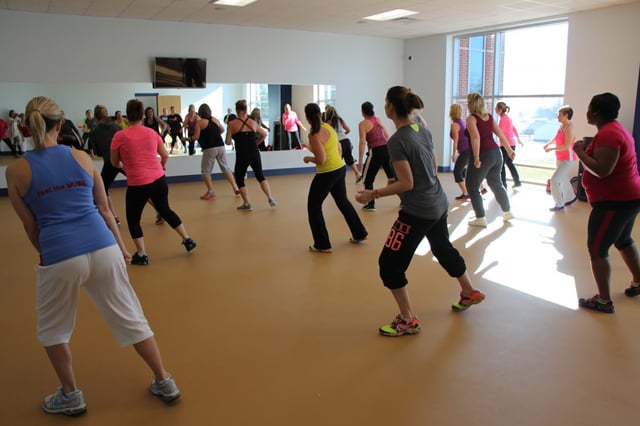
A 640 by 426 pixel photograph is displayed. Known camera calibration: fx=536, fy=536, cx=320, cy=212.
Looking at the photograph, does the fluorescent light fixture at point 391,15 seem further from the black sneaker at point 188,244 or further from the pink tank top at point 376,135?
the black sneaker at point 188,244

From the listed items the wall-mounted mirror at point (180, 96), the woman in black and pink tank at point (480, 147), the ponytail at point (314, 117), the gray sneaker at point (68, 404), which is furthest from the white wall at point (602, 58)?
the gray sneaker at point (68, 404)

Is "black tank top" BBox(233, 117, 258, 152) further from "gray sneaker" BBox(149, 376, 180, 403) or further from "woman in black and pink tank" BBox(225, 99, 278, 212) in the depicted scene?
"gray sneaker" BBox(149, 376, 180, 403)

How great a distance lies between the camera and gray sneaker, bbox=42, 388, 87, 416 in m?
2.56

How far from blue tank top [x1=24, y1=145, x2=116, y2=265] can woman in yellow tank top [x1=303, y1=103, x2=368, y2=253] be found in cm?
280

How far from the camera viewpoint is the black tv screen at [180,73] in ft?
32.2

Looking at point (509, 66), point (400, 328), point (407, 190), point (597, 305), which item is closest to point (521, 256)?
point (597, 305)

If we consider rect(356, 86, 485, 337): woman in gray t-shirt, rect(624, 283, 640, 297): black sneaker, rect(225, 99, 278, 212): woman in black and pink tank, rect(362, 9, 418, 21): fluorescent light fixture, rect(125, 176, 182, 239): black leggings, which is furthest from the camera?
rect(362, 9, 418, 21): fluorescent light fixture

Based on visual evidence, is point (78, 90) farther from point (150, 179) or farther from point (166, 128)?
point (150, 179)

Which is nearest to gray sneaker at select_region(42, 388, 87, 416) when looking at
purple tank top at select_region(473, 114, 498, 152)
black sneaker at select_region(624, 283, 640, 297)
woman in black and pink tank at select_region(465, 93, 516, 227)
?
black sneaker at select_region(624, 283, 640, 297)

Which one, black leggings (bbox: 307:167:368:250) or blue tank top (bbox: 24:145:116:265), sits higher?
blue tank top (bbox: 24:145:116:265)

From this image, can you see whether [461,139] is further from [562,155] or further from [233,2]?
[233,2]

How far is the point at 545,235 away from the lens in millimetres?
5875

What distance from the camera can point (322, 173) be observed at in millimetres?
5145

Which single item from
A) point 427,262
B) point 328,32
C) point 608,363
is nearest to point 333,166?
point 427,262
